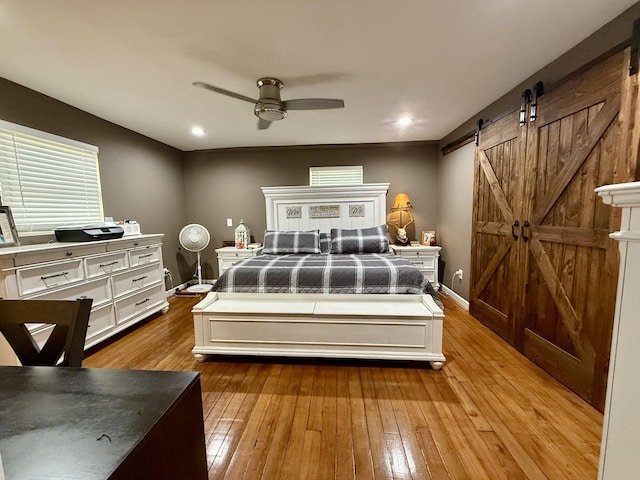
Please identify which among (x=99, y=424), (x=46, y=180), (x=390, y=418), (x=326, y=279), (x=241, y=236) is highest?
(x=46, y=180)

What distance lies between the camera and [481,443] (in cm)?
146

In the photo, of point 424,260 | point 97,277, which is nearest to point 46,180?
point 97,277

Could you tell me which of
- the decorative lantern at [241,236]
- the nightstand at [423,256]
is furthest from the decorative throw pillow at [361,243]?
the decorative lantern at [241,236]

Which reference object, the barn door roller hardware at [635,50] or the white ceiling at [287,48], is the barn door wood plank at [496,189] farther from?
the barn door roller hardware at [635,50]

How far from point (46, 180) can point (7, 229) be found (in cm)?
63

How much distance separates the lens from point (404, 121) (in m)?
3.30

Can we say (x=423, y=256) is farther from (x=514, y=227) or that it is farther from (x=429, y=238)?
(x=514, y=227)

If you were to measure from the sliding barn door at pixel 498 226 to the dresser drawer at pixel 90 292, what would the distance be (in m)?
3.64

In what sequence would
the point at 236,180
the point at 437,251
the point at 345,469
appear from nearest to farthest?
1. the point at 345,469
2. the point at 437,251
3. the point at 236,180

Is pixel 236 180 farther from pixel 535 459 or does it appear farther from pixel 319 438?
pixel 535 459

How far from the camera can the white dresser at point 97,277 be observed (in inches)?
75.7

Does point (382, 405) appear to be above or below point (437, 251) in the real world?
below

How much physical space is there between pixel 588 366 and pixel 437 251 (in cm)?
224

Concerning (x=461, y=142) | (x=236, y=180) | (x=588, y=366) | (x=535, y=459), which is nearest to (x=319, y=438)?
(x=535, y=459)
